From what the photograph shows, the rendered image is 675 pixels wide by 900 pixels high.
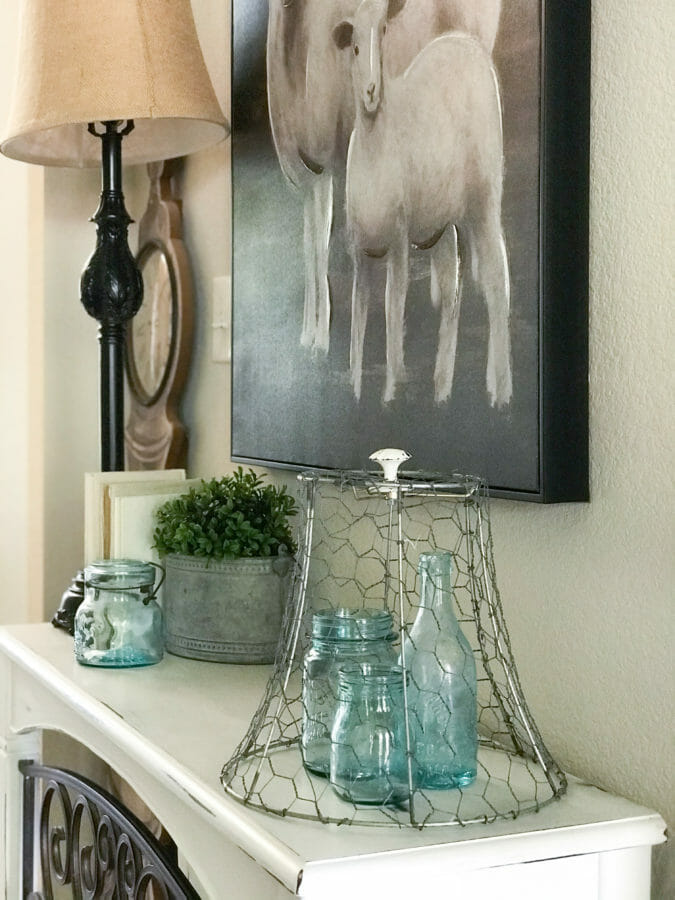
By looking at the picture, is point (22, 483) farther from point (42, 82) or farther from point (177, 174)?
point (42, 82)

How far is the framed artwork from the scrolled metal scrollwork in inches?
16.3

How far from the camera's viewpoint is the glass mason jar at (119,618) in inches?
47.9

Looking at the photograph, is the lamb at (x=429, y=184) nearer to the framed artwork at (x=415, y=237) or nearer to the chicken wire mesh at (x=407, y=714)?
the framed artwork at (x=415, y=237)

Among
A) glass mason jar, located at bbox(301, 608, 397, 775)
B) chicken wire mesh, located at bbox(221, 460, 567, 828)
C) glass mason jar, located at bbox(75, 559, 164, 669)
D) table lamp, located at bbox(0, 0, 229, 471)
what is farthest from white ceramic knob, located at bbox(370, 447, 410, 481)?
table lamp, located at bbox(0, 0, 229, 471)

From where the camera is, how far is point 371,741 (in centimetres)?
77

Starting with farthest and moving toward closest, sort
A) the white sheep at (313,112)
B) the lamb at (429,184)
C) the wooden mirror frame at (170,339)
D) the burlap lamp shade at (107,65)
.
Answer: the wooden mirror frame at (170,339)
the burlap lamp shade at (107,65)
the white sheep at (313,112)
the lamb at (429,184)

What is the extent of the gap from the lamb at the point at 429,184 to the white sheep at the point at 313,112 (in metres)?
0.03

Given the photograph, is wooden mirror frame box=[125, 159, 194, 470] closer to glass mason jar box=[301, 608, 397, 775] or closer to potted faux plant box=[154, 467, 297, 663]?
potted faux plant box=[154, 467, 297, 663]

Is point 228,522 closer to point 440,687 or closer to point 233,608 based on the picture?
point 233,608

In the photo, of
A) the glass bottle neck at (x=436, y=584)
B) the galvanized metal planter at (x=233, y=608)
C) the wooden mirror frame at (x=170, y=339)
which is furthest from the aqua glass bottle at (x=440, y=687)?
the wooden mirror frame at (x=170, y=339)

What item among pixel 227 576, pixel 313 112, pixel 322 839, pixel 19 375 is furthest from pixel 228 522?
pixel 19 375

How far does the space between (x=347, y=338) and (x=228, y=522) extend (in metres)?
0.24

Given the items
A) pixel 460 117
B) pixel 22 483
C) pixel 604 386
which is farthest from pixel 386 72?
pixel 22 483

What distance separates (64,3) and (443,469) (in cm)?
77
